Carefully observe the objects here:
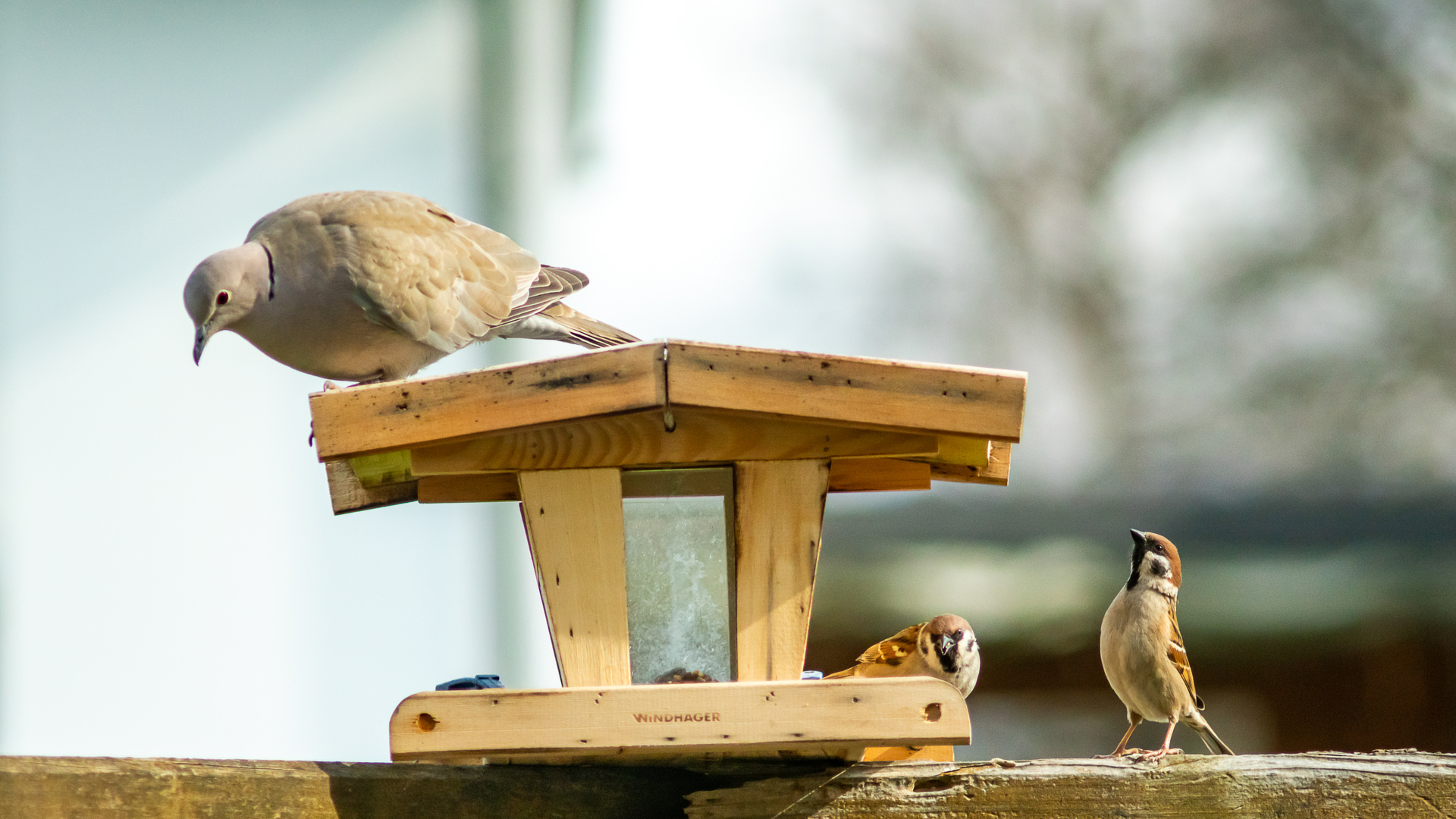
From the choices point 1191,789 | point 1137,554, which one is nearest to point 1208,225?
point 1137,554

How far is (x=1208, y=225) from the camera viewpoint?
5828 millimetres

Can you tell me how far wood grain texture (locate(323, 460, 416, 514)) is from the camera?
A: 180cm

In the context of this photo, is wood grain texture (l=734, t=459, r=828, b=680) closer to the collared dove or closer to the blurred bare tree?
the collared dove

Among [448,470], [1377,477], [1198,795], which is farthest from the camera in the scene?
[1377,477]

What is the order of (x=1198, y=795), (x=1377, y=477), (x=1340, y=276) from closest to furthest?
(x=1198, y=795), (x=1377, y=477), (x=1340, y=276)

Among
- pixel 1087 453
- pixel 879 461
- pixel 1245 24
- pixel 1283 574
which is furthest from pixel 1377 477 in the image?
pixel 879 461

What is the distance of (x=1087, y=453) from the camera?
5.38m

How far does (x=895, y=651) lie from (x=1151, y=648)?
1.64 ft

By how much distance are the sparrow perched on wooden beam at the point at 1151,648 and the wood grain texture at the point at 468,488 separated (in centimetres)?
126

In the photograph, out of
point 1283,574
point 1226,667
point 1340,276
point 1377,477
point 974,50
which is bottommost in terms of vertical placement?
point 1226,667

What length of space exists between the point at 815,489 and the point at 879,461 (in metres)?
0.27

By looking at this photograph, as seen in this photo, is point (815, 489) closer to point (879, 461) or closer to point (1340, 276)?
point (879, 461)

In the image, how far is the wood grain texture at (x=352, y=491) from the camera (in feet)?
5.90

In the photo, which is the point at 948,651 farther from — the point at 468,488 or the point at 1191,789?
the point at 468,488
